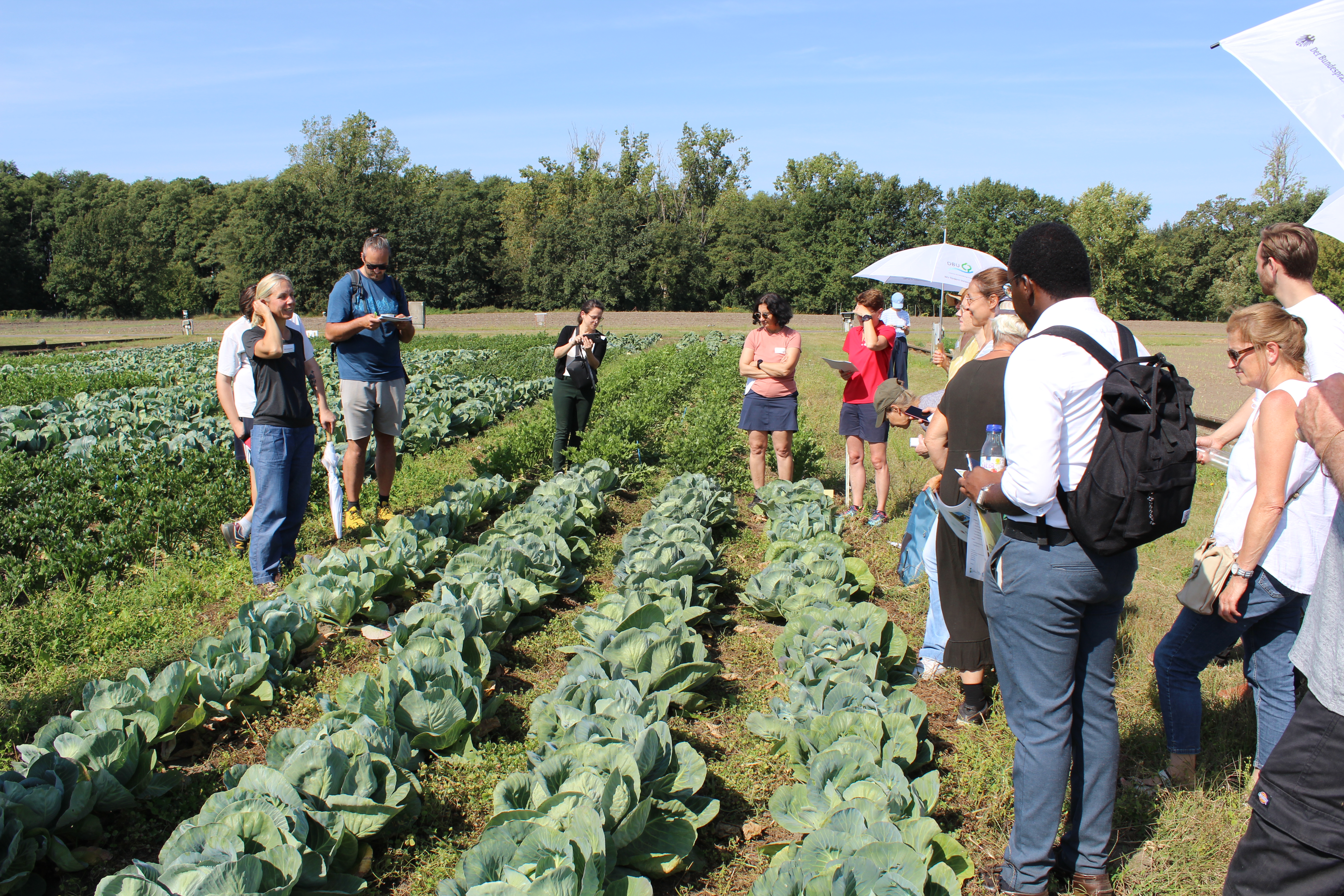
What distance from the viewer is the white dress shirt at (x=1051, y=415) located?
89.2 inches

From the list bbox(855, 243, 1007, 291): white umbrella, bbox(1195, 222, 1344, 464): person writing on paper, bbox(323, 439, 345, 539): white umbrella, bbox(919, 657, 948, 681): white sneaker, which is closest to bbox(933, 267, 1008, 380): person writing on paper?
bbox(1195, 222, 1344, 464): person writing on paper

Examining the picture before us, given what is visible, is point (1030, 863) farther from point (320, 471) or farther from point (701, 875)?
point (320, 471)

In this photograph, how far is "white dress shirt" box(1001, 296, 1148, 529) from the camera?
2.27m

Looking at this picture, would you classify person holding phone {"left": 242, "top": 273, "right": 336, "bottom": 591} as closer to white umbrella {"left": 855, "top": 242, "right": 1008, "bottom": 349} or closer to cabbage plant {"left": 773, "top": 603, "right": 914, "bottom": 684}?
cabbage plant {"left": 773, "top": 603, "right": 914, "bottom": 684}

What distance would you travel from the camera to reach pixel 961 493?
354cm

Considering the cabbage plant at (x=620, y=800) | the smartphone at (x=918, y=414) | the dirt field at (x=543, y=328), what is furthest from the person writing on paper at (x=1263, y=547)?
the dirt field at (x=543, y=328)

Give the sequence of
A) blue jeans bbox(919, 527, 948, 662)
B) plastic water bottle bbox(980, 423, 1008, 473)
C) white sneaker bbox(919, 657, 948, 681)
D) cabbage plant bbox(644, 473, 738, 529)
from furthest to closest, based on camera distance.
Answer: cabbage plant bbox(644, 473, 738, 529) < white sneaker bbox(919, 657, 948, 681) < blue jeans bbox(919, 527, 948, 662) < plastic water bottle bbox(980, 423, 1008, 473)

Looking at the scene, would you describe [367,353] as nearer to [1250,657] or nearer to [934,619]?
[934,619]

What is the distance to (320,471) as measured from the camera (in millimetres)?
7672

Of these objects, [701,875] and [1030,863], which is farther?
[701,875]

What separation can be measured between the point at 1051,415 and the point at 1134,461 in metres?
0.26

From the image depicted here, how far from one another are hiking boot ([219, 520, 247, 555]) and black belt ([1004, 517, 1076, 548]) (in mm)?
5505

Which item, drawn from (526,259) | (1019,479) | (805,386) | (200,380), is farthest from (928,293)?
(1019,479)

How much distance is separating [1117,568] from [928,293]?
54432mm
